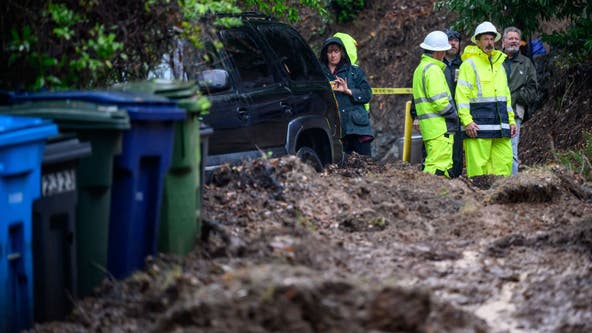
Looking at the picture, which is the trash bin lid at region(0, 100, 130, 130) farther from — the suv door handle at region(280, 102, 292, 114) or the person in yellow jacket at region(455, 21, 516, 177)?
the person in yellow jacket at region(455, 21, 516, 177)

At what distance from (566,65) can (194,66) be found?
31.1 feet

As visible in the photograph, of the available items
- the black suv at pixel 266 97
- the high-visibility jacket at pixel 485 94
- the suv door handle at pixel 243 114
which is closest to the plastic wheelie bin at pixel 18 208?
the black suv at pixel 266 97

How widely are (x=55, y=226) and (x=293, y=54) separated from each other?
5966 millimetres

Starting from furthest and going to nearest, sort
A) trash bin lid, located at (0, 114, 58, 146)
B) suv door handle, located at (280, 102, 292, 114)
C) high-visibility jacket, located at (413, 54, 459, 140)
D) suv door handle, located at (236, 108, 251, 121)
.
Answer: high-visibility jacket, located at (413, 54, 459, 140), suv door handle, located at (280, 102, 292, 114), suv door handle, located at (236, 108, 251, 121), trash bin lid, located at (0, 114, 58, 146)

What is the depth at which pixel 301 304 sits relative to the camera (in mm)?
5148

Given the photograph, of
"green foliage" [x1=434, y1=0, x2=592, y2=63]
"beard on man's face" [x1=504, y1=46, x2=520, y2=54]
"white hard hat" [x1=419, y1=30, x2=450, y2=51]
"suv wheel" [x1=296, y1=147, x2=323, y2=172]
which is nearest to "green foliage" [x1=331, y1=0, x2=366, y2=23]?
"green foliage" [x1=434, y1=0, x2=592, y2=63]

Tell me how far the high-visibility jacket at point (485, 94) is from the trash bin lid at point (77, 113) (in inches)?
307

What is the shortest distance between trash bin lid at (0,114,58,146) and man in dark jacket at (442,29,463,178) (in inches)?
343

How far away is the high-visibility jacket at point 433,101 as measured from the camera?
1361cm

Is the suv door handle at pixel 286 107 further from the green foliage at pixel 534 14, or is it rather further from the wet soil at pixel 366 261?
the green foliage at pixel 534 14

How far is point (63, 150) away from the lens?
6.17 m

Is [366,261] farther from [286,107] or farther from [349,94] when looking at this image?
[349,94]

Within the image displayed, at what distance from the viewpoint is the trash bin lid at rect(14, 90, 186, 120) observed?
6.51m

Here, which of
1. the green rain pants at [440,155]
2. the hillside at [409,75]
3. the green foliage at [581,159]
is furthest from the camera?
the hillside at [409,75]
